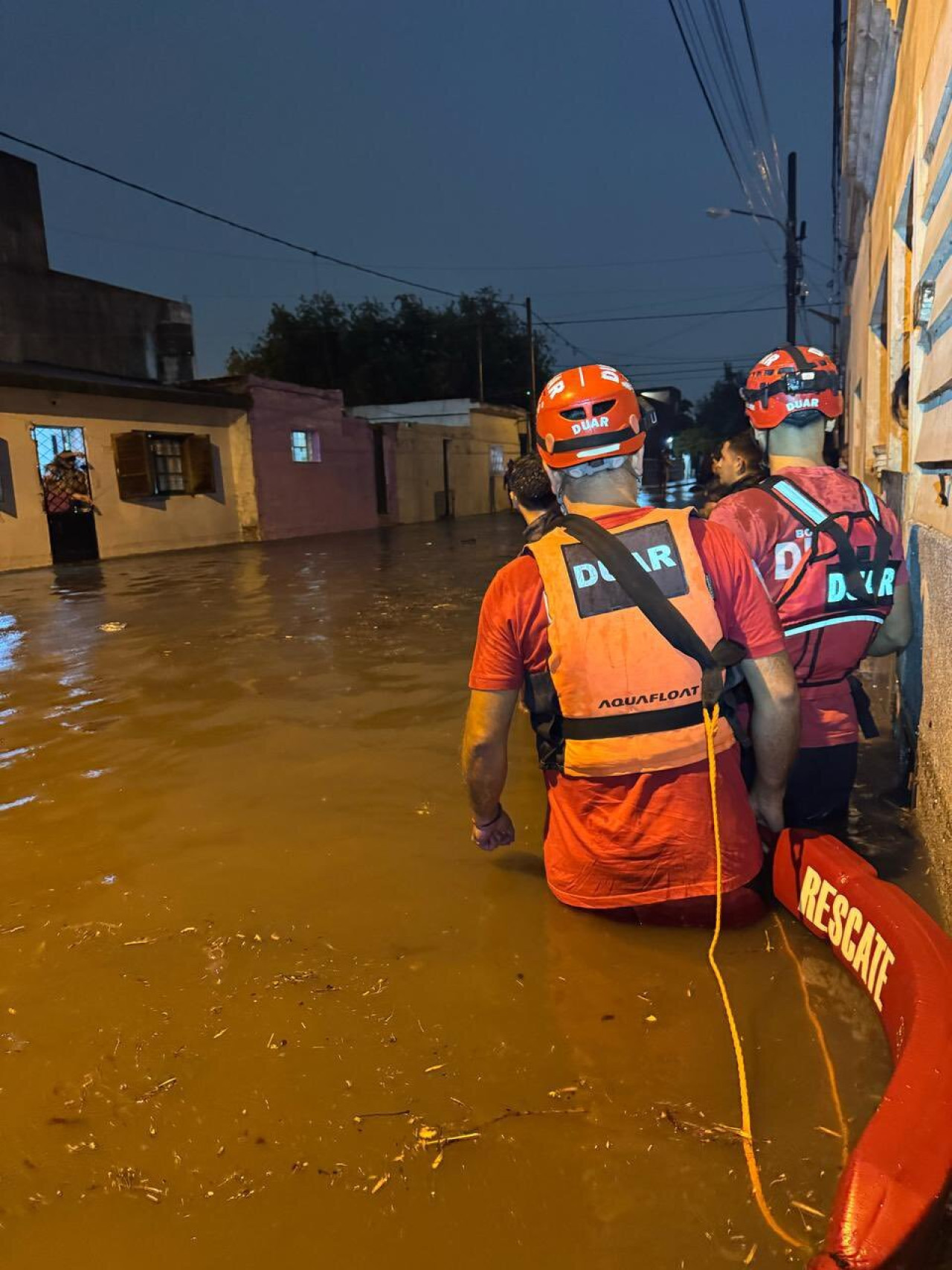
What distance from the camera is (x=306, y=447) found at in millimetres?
23297

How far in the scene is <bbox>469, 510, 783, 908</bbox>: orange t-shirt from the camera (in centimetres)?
219

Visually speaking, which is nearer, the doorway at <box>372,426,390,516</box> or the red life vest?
the red life vest

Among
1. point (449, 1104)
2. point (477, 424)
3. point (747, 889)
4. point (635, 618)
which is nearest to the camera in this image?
point (449, 1104)

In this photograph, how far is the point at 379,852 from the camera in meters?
3.32

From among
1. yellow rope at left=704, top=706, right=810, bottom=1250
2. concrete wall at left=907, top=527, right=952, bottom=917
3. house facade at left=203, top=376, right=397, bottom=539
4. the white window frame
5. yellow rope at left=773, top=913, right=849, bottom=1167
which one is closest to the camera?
yellow rope at left=704, top=706, right=810, bottom=1250

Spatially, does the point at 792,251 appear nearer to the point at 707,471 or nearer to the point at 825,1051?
the point at 707,471

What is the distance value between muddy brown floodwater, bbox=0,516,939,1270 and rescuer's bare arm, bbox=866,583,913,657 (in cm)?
105

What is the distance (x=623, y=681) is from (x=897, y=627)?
1240 mm

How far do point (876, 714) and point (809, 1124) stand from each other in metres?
3.80

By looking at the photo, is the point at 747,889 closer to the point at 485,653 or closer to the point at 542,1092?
the point at 542,1092

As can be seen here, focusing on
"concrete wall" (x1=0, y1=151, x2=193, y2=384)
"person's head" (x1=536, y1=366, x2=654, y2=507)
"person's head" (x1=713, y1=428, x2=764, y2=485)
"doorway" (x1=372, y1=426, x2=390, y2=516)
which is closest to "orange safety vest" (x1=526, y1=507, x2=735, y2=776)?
"person's head" (x1=536, y1=366, x2=654, y2=507)

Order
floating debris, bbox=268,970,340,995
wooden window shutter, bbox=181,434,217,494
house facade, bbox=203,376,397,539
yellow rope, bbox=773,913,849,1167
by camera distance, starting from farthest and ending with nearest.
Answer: house facade, bbox=203,376,397,539 < wooden window shutter, bbox=181,434,217,494 < floating debris, bbox=268,970,340,995 < yellow rope, bbox=773,913,849,1167

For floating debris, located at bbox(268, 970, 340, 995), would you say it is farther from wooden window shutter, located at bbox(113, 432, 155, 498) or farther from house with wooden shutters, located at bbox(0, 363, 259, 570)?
wooden window shutter, located at bbox(113, 432, 155, 498)

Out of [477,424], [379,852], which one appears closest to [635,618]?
[379,852]
